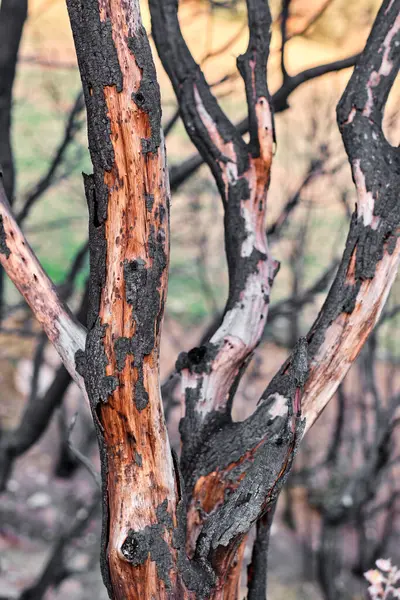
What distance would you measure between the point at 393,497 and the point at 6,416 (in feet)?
11.9

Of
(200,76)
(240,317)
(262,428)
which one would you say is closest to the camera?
(262,428)

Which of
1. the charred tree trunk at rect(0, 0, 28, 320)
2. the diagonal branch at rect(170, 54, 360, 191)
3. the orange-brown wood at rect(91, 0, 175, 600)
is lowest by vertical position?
the orange-brown wood at rect(91, 0, 175, 600)

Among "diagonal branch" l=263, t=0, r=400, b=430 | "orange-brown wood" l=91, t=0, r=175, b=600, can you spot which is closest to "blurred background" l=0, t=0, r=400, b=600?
"diagonal branch" l=263, t=0, r=400, b=430

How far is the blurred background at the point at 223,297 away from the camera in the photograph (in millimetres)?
3500

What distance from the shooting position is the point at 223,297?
710 cm

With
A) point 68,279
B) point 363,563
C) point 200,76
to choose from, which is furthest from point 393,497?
point 200,76

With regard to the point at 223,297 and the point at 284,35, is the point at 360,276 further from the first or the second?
the point at 223,297

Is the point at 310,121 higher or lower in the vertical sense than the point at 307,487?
higher

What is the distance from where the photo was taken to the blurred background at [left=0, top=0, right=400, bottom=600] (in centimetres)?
350

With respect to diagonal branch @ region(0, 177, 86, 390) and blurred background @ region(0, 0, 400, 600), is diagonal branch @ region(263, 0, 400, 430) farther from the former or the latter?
blurred background @ region(0, 0, 400, 600)

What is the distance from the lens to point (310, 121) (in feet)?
14.9

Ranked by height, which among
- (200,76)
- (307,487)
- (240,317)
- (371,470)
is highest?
(307,487)

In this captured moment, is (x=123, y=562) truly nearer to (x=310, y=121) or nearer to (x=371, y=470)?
(x=371, y=470)

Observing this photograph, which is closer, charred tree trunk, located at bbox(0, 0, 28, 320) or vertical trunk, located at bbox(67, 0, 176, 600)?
vertical trunk, located at bbox(67, 0, 176, 600)
